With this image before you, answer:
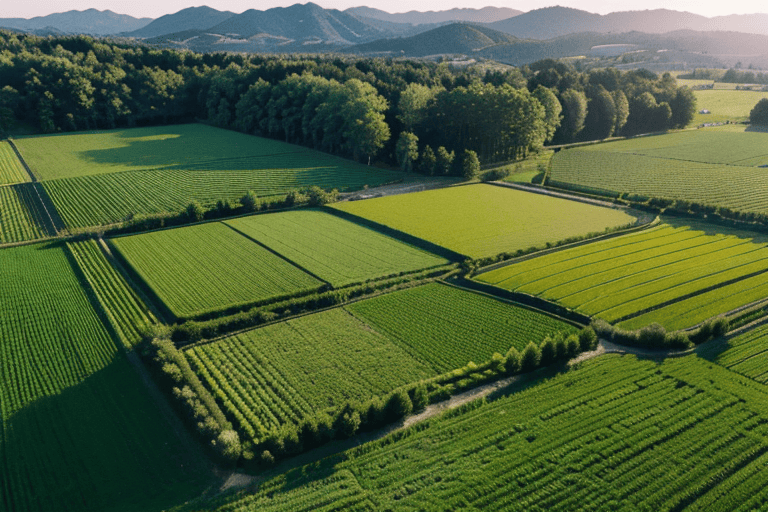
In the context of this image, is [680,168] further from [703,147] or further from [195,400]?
[195,400]

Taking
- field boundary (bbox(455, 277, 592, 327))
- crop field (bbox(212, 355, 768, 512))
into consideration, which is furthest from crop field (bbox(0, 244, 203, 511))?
field boundary (bbox(455, 277, 592, 327))

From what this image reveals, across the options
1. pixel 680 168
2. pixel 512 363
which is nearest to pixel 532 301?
pixel 512 363

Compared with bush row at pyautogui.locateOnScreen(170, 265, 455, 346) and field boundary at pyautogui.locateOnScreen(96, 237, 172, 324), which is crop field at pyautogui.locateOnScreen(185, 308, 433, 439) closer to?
bush row at pyautogui.locateOnScreen(170, 265, 455, 346)

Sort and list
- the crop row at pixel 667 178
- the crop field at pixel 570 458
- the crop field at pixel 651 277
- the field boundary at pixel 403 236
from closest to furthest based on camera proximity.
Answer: the crop field at pixel 570 458
the crop field at pixel 651 277
the field boundary at pixel 403 236
the crop row at pixel 667 178

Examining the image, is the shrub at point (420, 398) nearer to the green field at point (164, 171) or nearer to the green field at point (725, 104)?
the green field at point (164, 171)

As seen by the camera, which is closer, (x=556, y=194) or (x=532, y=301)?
(x=532, y=301)

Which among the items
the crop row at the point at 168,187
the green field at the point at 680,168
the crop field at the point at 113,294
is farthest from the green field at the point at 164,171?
the green field at the point at 680,168
